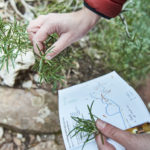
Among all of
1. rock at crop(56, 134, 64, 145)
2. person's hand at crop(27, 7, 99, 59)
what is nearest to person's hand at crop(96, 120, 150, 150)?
rock at crop(56, 134, 64, 145)

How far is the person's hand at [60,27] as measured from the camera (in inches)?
44.5

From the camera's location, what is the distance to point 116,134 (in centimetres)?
112

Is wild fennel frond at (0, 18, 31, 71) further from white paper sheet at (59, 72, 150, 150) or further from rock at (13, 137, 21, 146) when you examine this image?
rock at (13, 137, 21, 146)

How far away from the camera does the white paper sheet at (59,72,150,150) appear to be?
4.23 ft

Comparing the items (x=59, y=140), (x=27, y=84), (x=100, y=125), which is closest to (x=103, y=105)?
(x=100, y=125)

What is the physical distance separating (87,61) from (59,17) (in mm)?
803

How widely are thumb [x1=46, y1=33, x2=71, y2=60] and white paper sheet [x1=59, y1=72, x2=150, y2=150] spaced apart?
427mm

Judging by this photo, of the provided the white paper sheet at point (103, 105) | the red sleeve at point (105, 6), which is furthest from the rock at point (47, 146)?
the red sleeve at point (105, 6)

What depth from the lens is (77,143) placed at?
1241mm

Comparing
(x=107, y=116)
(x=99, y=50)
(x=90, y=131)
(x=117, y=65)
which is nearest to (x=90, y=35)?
(x=99, y=50)

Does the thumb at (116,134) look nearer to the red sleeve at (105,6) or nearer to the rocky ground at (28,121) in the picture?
the rocky ground at (28,121)

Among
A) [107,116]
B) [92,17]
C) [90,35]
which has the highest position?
[92,17]

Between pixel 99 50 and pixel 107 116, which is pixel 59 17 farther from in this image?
pixel 99 50

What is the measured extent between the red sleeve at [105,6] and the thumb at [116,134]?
2.41ft
